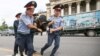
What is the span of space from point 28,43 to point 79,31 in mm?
32031

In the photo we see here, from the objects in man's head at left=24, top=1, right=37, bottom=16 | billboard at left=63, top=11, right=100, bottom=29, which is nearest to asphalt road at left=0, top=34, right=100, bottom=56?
man's head at left=24, top=1, right=37, bottom=16

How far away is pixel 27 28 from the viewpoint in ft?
29.0

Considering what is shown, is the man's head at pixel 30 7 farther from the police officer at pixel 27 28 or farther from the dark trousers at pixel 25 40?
the dark trousers at pixel 25 40

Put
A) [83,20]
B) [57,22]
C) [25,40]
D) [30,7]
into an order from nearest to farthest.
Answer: [30,7], [25,40], [57,22], [83,20]

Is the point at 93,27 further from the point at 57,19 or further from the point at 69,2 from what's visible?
the point at 69,2

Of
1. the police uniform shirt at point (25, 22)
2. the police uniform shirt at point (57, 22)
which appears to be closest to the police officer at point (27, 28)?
the police uniform shirt at point (25, 22)

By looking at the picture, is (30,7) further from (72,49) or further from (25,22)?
(72,49)

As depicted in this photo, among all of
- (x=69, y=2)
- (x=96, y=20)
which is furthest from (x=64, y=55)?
(x=69, y=2)

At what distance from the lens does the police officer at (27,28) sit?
838 cm

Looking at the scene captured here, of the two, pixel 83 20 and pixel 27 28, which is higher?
pixel 27 28

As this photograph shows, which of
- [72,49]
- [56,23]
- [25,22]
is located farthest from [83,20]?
[25,22]

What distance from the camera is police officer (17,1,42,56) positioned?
8383 mm

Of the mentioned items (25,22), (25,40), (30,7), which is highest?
(30,7)

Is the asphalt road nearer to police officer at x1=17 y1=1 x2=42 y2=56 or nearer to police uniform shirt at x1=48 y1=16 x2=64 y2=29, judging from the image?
police uniform shirt at x1=48 y1=16 x2=64 y2=29
